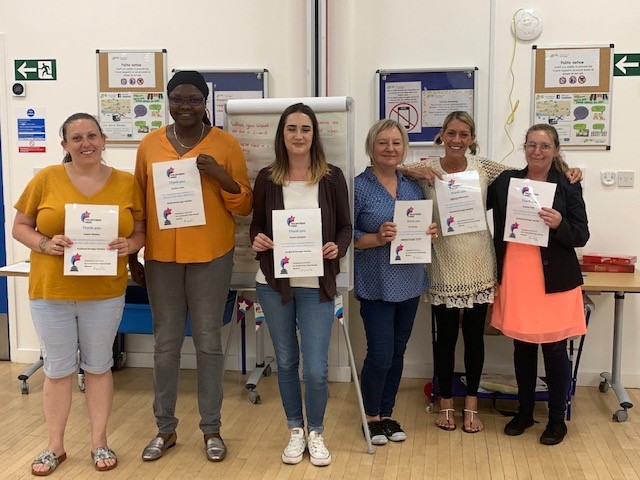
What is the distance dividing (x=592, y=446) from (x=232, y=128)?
7.54 ft

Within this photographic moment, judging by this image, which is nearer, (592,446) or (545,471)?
(545,471)

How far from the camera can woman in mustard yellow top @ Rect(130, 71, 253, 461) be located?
264 centimetres

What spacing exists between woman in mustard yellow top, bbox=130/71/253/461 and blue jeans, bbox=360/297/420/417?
→ 2.24ft

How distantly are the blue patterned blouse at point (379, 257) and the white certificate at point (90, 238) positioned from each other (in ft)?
3.50

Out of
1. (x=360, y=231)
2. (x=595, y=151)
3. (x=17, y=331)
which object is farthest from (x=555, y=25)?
(x=17, y=331)

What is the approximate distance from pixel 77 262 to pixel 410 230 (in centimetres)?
140

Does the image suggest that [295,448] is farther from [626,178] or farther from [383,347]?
[626,178]

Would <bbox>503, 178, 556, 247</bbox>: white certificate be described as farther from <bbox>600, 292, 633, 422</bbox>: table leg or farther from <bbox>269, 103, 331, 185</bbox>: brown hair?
<bbox>600, 292, 633, 422</bbox>: table leg

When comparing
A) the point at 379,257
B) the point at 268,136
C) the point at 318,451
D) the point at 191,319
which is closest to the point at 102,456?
the point at 191,319

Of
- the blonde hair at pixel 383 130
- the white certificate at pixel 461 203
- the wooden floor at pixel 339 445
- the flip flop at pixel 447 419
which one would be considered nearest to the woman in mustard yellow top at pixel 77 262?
the wooden floor at pixel 339 445

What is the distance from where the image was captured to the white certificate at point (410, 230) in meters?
2.83

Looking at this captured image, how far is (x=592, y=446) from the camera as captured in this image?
300cm

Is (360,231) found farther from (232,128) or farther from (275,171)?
(232,128)

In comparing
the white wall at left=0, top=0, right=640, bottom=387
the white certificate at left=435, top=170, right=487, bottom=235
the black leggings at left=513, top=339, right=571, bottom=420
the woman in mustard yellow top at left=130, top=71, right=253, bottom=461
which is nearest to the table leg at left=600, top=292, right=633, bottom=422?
the white wall at left=0, top=0, right=640, bottom=387
